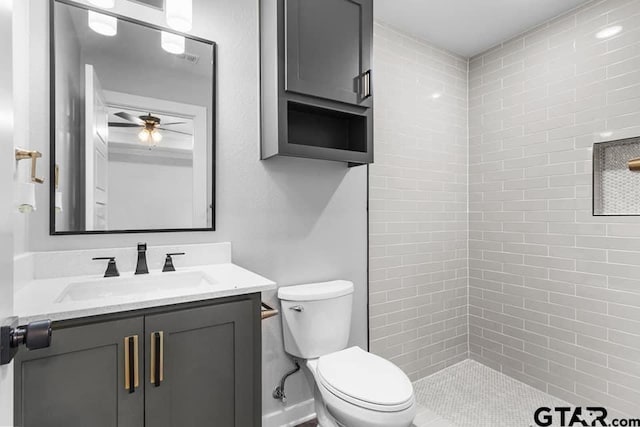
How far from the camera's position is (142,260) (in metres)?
1.44

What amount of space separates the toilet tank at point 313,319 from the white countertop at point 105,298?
40cm

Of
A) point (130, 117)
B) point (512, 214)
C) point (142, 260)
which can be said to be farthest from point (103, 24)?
point (512, 214)

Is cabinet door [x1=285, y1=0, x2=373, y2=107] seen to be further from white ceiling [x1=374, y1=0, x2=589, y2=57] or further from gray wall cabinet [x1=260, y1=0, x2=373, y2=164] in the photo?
white ceiling [x1=374, y1=0, x2=589, y2=57]

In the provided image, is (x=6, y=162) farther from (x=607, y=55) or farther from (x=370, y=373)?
(x=607, y=55)

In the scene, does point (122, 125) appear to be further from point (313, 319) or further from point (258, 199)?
point (313, 319)

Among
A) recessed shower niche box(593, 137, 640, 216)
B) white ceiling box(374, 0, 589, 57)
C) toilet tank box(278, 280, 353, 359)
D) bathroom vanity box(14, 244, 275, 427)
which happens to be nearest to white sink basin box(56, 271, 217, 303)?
bathroom vanity box(14, 244, 275, 427)

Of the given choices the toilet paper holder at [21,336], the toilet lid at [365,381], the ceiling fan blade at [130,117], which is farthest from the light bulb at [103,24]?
the toilet lid at [365,381]

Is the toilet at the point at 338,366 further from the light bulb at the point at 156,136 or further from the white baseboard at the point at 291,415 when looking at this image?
the light bulb at the point at 156,136

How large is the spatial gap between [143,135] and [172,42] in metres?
0.48

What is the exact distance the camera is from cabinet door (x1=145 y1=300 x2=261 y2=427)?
3.47 ft

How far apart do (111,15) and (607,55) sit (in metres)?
2.67

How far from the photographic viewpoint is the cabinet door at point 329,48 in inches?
62.9

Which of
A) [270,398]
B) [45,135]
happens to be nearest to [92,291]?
[45,135]

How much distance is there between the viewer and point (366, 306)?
219 cm
